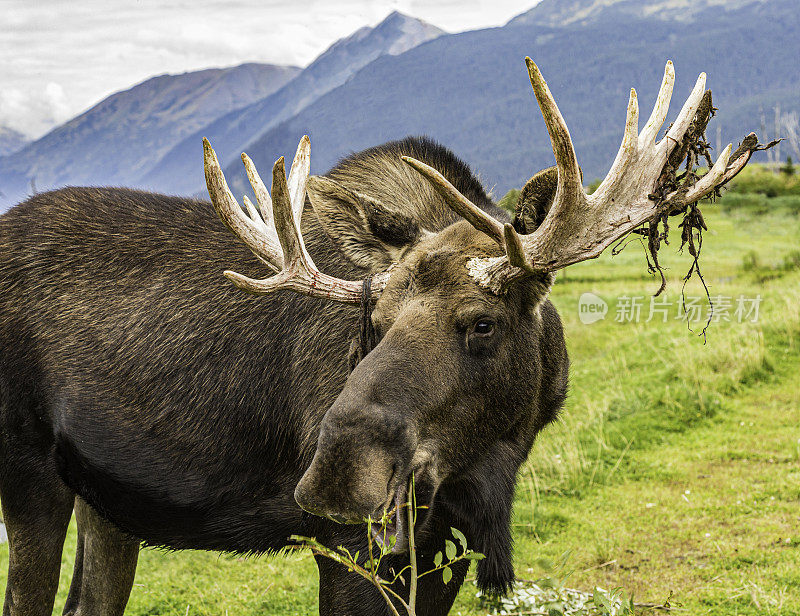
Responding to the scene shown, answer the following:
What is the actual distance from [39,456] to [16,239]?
3.65ft

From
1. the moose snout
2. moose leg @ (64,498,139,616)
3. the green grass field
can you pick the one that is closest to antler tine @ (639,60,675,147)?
the green grass field

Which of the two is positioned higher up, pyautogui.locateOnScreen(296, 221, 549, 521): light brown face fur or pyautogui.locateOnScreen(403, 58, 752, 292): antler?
pyautogui.locateOnScreen(403, 58, 752, 292): antler

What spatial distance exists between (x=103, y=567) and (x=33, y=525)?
0.77m

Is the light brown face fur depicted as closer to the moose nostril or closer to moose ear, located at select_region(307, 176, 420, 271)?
the moose nostril

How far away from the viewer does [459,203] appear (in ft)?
8.54

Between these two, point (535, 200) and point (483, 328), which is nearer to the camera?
point (483, 328)

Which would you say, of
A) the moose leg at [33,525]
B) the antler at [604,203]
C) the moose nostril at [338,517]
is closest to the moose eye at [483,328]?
the antler at [604,203]

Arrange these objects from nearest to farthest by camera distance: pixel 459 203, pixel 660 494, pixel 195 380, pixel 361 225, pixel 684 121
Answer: pixel 459 203 → pixel 684 121 → pixel 361 225 → pixel 195 380 → pixel 660 494

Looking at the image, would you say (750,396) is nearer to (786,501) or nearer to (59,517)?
(786,501)

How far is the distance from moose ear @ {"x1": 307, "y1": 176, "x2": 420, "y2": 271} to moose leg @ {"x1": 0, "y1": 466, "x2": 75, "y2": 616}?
1872 millimetres

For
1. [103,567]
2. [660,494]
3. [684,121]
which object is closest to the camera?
[684,121]

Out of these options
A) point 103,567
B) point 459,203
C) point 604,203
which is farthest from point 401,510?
point 103,567

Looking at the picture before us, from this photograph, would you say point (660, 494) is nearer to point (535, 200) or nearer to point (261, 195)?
point (535, 200)

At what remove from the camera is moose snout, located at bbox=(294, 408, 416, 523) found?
2234 millimetres
